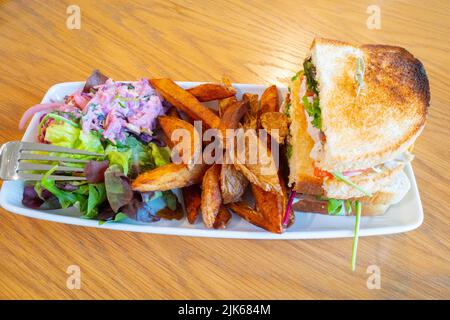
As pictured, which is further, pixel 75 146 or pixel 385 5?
pixel 385 5

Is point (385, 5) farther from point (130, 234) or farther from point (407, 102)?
point (130, 234)

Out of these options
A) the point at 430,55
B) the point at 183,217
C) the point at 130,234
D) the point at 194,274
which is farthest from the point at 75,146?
the point at 430,55

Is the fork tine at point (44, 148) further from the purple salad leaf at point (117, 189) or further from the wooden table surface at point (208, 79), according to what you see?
the wooden table surface at point (208, 79)

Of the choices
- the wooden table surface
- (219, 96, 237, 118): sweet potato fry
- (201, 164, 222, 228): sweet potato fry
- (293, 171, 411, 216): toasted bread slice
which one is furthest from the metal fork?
(293, 171, 411, 216): toasted bread slice

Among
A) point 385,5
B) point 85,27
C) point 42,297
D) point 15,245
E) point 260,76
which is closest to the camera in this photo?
point 42,297

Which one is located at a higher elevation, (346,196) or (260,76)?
(260,76)

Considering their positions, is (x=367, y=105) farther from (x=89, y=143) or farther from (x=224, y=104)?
(x=89, y=143)

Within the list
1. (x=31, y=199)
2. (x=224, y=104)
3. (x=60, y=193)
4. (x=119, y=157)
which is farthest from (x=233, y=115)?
(x=31, y=199)

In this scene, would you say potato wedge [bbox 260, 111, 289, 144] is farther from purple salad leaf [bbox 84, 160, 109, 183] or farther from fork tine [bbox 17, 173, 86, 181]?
fork tine [bbox 17, 173, 86, 181]
